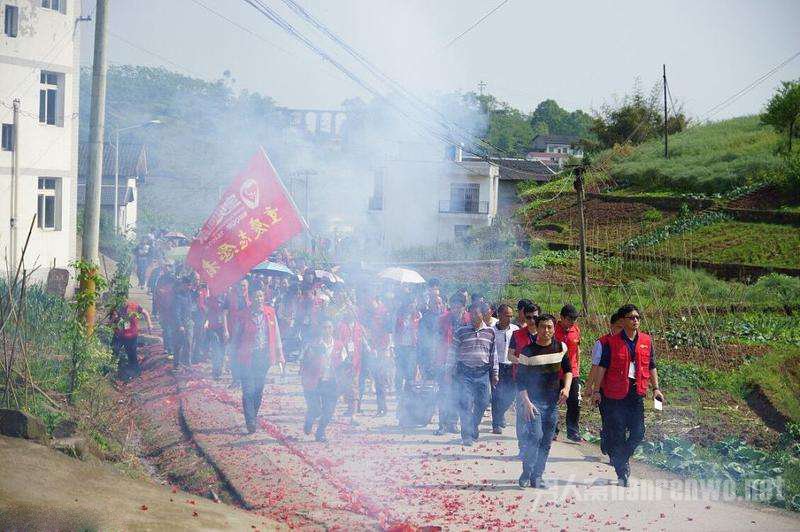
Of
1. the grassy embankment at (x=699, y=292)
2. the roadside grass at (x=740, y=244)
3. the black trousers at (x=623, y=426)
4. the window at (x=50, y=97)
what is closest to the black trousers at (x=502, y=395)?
the grassy embankment at (x=699, y=292)

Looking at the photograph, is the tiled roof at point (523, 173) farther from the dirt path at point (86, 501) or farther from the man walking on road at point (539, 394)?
the dirt path at point (86, 501)

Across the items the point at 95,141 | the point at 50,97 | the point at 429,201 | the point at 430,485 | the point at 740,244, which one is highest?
the point at 50,97

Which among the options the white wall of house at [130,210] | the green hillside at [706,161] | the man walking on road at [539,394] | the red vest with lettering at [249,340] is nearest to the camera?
the man walking on road at [539,394]

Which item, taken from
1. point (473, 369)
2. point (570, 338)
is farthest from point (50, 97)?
point (570, 338)

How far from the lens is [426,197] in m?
36.6

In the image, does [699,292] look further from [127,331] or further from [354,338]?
[127,331]

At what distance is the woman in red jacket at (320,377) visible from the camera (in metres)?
10.6

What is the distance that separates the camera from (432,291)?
14094 mm

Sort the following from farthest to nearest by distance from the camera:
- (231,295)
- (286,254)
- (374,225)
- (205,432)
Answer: (374,225)
(286,254)
(231,295)
(205,432)

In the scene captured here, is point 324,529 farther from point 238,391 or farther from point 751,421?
point 751,421

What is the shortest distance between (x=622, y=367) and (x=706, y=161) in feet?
150

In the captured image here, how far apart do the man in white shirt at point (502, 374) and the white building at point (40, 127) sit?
1449 centimetres

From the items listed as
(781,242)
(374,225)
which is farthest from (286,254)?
(781,242)

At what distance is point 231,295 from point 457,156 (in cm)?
2232
